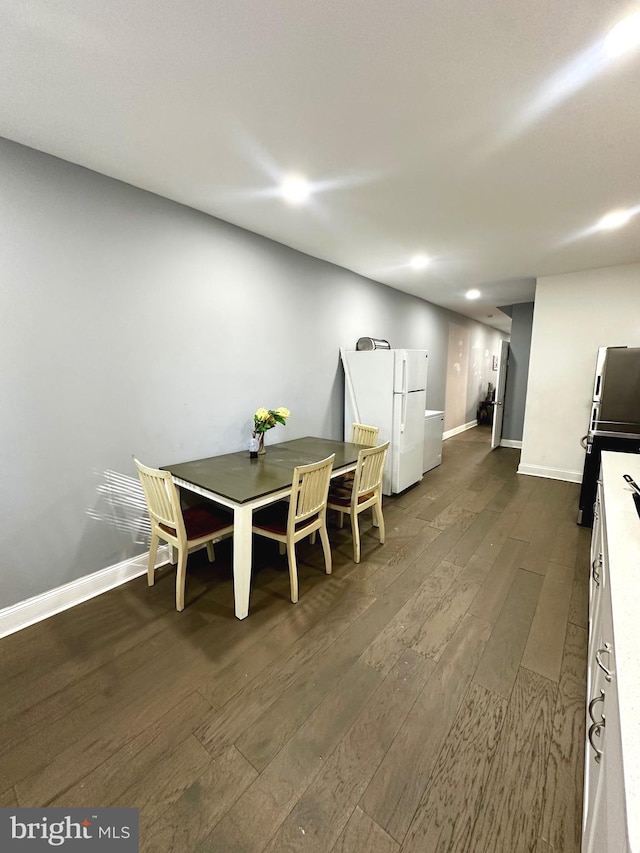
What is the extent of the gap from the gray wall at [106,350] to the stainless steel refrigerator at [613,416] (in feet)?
10.1

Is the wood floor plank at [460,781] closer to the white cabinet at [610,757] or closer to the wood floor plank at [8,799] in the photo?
the white cabinet at [610,757]

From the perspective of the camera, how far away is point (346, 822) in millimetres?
1122

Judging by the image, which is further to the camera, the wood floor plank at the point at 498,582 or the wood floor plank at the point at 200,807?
the wood floor plank at the point at 498,582

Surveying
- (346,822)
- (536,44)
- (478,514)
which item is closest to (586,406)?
(478,514)

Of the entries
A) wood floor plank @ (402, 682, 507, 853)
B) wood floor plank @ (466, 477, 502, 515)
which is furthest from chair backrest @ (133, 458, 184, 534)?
wood floor plank @ (466, 477, 502, 515)

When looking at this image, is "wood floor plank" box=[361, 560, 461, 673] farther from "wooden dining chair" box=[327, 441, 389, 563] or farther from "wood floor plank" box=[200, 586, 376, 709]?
"wooden dining chair" box=[327, 441, 389, 563]

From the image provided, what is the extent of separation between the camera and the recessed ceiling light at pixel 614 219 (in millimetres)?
2572

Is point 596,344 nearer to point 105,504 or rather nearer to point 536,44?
point 536,44

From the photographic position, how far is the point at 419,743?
1.36 metres

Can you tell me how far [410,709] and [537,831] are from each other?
504mm

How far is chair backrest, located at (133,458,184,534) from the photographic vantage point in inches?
76.7

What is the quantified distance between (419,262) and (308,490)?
2980 millimetres

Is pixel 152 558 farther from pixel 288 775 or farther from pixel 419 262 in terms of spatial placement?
pixel 419 262

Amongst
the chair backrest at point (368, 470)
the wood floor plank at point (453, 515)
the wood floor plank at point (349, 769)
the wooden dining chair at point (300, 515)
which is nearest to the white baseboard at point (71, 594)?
the wooden dining chair at point (300, 515)
